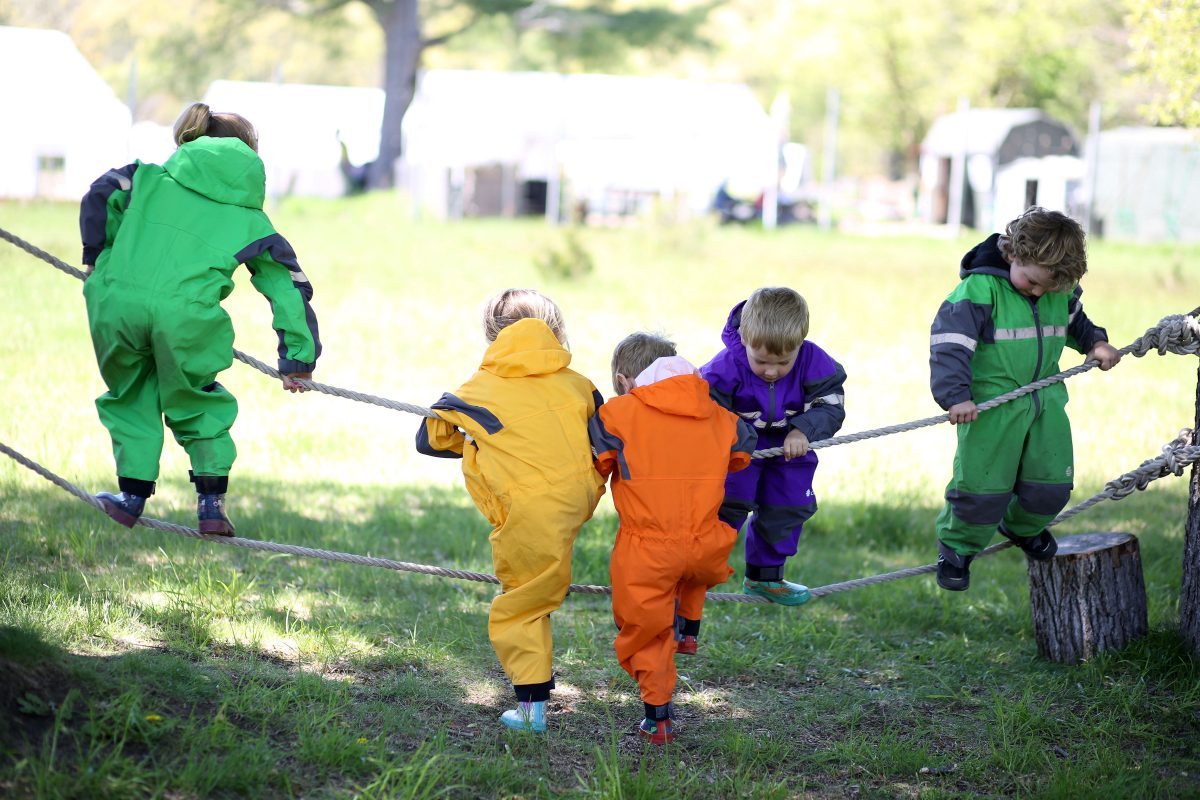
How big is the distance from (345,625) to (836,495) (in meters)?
3.75

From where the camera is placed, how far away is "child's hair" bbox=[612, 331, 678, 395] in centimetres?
418

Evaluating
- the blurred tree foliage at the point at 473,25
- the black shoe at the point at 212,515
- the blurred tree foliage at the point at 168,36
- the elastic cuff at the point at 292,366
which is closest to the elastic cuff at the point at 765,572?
the elastic cuff at the point at 292,366

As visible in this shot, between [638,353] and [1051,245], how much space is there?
1.53m

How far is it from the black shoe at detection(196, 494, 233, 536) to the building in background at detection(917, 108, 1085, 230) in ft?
92.6

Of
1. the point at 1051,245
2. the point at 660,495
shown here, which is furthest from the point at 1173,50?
the point at 660,495

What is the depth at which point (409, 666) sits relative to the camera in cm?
472

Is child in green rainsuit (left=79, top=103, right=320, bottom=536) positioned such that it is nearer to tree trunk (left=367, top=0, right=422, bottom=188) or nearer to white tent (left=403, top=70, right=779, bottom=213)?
white tent (left=403, top=70, right=779, bottom=213)

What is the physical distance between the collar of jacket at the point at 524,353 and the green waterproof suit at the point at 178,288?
68 centimetres

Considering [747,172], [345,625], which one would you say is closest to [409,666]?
[345,625]

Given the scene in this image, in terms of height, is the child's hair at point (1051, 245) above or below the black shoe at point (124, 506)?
above

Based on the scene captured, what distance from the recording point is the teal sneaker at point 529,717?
4.07m

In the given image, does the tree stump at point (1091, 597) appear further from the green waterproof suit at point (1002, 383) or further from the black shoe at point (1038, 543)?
the green waterproof suit at point (1002, 383)

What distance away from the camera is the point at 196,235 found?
408 centimetres

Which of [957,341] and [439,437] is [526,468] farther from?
[957,341]
